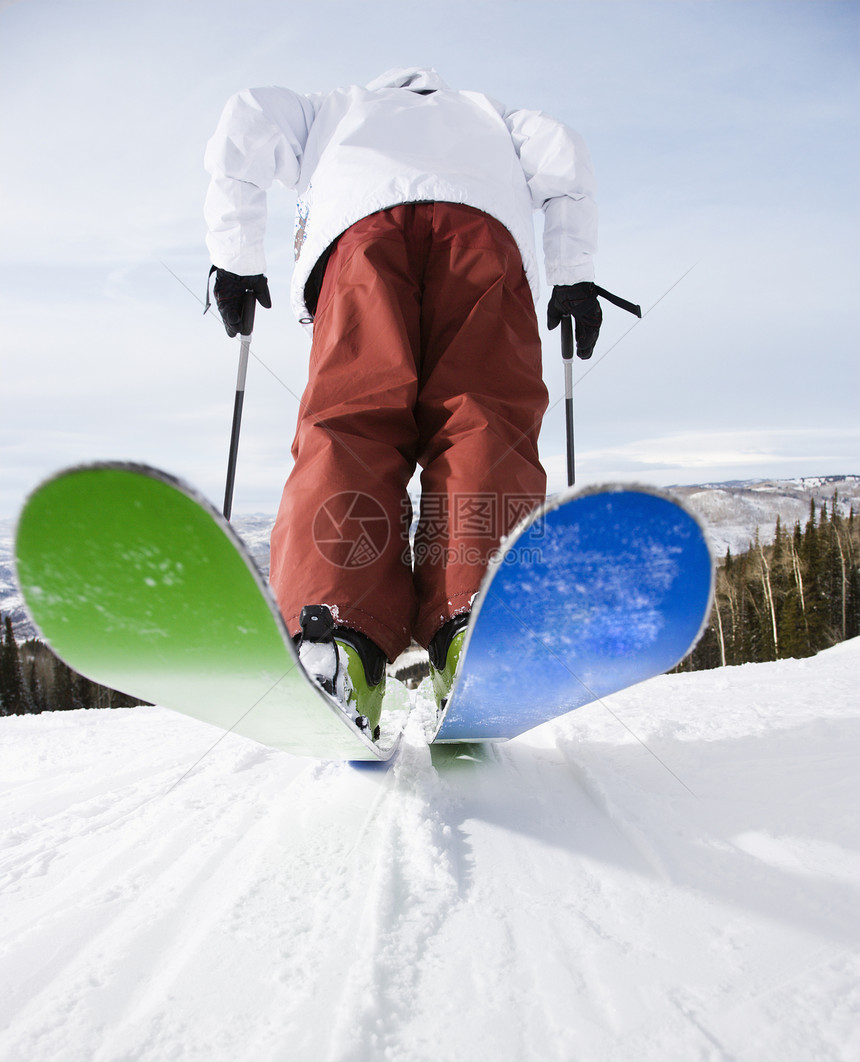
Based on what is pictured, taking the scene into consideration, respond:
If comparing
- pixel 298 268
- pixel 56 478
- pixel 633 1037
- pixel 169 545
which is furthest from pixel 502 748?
pixel 298 268

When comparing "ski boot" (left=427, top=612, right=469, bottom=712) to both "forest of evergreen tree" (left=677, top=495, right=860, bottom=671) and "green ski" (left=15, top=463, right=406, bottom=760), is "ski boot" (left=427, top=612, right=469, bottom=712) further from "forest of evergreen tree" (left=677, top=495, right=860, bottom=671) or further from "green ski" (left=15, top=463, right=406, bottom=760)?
"forest of evergreen tree" (left=677, top=495, right=860, bottom=671)

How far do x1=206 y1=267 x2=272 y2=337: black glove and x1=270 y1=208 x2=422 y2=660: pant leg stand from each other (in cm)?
75

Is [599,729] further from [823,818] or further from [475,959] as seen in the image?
[475,959]

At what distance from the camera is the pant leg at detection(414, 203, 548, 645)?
1.56 metres

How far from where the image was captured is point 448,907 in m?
0.88

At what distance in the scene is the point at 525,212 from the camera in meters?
2.14

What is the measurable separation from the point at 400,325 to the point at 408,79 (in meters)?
1.25

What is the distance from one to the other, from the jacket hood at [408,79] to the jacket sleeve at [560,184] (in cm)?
31

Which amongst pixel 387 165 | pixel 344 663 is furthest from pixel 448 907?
pixel 387 165

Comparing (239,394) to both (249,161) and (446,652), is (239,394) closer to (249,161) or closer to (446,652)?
(249,161)

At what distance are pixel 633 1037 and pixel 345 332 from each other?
1.71 m

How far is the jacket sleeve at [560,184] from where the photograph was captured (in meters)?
2.20

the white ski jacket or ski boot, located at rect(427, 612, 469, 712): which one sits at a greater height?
the white ski jacket

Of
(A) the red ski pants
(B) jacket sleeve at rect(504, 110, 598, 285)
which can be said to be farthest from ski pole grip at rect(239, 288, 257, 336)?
(B) jacket sleeve at rect(504, 110, 598, 285)
